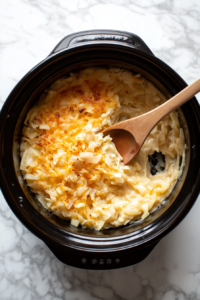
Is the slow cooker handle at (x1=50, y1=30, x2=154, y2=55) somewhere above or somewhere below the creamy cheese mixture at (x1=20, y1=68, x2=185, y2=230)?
above

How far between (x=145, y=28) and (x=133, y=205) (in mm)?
1663

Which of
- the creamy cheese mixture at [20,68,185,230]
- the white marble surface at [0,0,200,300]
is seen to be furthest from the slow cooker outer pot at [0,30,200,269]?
the white marble surface at [0,0,200,300]

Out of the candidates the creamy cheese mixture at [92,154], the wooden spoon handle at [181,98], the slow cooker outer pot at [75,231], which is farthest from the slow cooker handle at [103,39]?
the wooden spoon handle at [181,98]

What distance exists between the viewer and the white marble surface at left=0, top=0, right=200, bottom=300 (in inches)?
96.5

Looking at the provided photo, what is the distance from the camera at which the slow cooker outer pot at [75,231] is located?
1913 millimetres

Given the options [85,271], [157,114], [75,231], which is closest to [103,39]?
[157,114]

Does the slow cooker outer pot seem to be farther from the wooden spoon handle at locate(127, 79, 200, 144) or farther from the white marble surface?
the white marble surface

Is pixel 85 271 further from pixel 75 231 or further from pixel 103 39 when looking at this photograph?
pixel 103 39

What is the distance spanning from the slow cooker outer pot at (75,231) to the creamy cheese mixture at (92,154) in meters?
0.14

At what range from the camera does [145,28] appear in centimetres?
259

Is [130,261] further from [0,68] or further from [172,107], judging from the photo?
[0,68]

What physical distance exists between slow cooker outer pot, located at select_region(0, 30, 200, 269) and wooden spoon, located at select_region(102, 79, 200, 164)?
10cm

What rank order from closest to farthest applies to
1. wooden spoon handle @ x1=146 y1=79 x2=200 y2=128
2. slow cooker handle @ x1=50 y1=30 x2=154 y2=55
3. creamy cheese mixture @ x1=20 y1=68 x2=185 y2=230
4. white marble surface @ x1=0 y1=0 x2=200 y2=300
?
wooden spoon handle @ x1=146 y1=79 x2=200 y2=128 < slow cooker handle @ x1=50 y1=30 x2=154 y2=55 < creamy cheese mixture @ x1=20 y1=68 x2=185 y2=230 < white marble surface @ x1=0 y1=0 x2=200 y2=300

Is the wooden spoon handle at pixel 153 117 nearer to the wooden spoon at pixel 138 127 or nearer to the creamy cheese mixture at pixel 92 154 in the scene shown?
the wooden spoon at pixel 138 127
